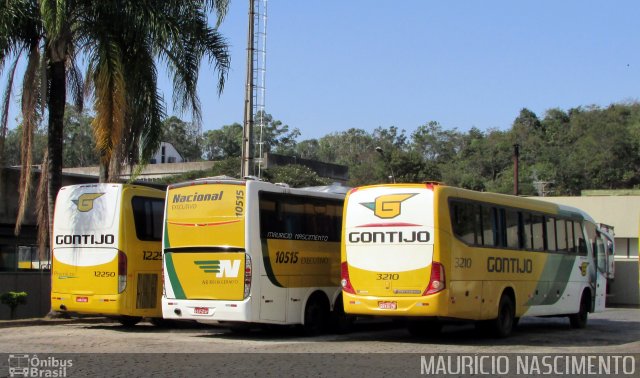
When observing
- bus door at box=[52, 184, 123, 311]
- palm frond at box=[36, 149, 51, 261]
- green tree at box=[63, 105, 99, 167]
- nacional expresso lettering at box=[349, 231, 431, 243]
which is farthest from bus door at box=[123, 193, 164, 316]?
green tree at box=[63, 105, 99, 167]

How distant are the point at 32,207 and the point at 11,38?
28.5 feet

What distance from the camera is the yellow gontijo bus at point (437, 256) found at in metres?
15.4

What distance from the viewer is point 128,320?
1947cm

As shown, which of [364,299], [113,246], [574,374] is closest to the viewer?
[574,374]

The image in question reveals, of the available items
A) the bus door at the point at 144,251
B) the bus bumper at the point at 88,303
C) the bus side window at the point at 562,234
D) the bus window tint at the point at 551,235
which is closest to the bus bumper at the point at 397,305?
the bus door at the point at 144,251

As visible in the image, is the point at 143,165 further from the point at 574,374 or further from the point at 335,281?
the point at 574,374

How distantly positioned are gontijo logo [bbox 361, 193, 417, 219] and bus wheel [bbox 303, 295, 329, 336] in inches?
111

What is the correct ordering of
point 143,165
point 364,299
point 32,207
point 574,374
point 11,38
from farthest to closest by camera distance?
point 32,207 → point 143,165 → point 11,38 → point 364,299 → point 574,374

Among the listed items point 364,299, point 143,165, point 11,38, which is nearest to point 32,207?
point 143,165

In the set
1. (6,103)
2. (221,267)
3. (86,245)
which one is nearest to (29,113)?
(6,103)

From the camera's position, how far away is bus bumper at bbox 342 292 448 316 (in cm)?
1520

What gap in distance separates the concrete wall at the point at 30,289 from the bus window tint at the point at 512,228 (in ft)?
45.2

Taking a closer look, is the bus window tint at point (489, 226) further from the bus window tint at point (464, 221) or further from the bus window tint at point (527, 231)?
the bus window tint at point (527, 231)

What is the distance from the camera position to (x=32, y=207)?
26.9 meters
